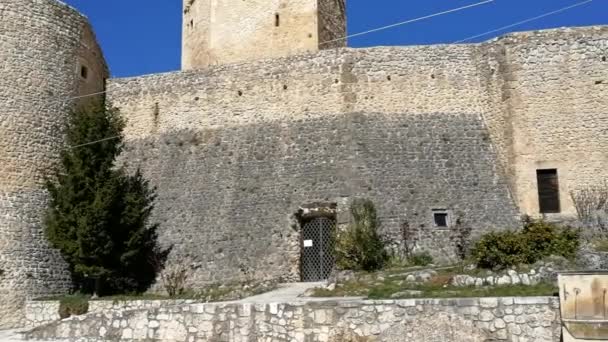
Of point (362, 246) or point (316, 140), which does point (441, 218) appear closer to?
point (362, 246)

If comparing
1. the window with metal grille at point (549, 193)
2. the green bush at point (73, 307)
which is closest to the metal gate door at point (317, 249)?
the green bush at point (73, 307)

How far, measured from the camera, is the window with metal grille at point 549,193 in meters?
17.4

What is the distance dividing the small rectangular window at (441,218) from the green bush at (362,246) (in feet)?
5.27

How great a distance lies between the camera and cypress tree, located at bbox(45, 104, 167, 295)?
17.1 meters

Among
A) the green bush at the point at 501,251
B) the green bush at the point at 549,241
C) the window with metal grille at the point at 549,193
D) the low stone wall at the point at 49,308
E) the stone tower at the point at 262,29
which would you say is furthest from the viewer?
the stone tower at the point at 262,29

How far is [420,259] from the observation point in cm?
1578

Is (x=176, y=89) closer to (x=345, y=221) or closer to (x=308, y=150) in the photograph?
(x=308, y=150)

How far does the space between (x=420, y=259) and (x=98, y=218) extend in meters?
8.29

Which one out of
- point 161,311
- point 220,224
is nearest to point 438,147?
point 220,224

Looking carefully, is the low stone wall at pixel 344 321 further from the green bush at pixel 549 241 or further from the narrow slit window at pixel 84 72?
the narrow slit window at pixel 84 72

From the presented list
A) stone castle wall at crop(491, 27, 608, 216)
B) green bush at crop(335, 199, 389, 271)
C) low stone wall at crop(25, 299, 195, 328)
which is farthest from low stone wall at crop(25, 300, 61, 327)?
stone castle wall at crop(491, 27, 608, 216)

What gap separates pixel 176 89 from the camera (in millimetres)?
20781

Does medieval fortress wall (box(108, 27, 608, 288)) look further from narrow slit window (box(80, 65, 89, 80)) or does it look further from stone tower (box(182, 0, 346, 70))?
stone tower (box(182, 0, 346, 70))

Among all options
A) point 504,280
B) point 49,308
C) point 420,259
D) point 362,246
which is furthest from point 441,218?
point 49,308
